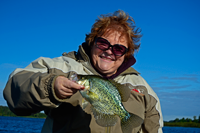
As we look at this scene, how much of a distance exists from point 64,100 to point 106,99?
2.11 ft

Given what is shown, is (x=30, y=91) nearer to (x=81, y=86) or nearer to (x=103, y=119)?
(x=81, y=86)

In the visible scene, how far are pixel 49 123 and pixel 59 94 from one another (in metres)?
1.34

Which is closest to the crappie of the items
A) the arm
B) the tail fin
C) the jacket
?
the tail fin

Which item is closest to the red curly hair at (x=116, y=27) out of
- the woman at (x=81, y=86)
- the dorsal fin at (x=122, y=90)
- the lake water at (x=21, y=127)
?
the woman at (x=81, y=86)

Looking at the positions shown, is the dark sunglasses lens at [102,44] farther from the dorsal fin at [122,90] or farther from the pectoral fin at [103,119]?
the pectoral fin at [103,119]

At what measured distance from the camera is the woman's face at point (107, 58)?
461cm

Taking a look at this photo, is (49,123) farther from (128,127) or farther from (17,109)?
(128,127)

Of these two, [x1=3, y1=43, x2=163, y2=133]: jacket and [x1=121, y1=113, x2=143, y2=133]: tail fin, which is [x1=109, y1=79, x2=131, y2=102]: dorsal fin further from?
[x1=3, y1=43, x2=163, y2=133]: jacket

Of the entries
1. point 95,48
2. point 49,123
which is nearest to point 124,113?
point 49,123

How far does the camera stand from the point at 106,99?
3047 millimetres

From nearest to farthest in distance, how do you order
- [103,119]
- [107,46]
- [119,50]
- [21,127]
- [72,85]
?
1. [72,85]
2. [103,119]
3. [107,46]
4. [119,50]
5. [21,127]

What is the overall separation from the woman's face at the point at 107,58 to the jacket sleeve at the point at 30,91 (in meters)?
1.59

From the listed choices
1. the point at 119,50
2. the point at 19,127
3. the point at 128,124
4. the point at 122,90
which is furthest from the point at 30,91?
the point at 19,127

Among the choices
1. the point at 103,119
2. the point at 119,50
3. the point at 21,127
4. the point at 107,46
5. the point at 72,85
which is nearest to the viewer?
the point at 72,85
